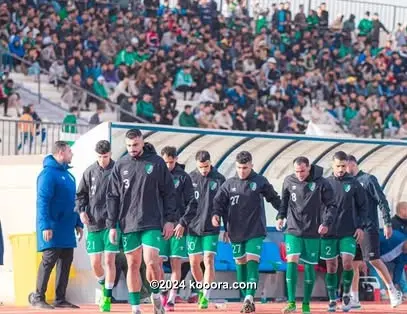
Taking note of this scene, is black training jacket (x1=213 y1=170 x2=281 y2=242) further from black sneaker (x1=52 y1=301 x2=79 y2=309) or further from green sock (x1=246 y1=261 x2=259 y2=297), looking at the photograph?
black sneaker (x1=52 y1=301 x2=79 y2=309)

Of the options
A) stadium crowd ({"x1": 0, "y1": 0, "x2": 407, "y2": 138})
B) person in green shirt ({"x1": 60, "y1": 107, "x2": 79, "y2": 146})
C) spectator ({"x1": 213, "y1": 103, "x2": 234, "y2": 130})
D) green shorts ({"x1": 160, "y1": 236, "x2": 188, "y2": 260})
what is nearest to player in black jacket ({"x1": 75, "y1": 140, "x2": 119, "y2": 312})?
green shorts ({"x1": 160, "y1": 236, "x2": 188, "y2": 260})

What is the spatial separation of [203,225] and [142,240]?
116 inches

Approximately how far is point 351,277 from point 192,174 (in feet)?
8.01

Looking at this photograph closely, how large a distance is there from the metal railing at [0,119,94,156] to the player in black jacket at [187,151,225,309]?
6859mm

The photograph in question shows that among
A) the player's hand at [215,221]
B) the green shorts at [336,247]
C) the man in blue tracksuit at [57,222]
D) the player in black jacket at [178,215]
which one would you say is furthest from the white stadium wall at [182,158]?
the green shorts at [336,247]

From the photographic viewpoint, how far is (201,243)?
57.2ft

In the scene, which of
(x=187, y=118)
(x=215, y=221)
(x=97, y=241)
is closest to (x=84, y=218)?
(x=97, y=241)

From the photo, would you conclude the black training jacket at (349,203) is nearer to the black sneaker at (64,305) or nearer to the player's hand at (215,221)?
the player's hand at (215,221)

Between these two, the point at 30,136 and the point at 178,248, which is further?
the point at 30,136

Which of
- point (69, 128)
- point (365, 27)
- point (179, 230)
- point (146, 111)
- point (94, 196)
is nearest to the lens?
point (179, 230)

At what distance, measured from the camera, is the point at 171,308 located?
17109 mm

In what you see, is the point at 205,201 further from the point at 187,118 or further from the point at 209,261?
the point at 187,118

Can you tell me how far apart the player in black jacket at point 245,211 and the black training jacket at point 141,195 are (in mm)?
2046

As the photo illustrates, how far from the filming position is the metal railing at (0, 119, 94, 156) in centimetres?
2397
